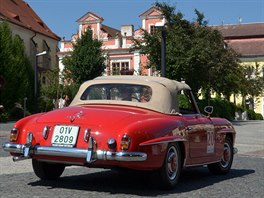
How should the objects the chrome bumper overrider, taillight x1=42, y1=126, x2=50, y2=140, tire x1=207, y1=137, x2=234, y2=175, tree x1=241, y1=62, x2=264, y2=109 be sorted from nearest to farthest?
1. the chrome bumper overrider
2. taillight x1=42, y1=126, x2=50, y2=140
3. tire x1=207, y1=137, x2=234, y2=175
4. tree x1=241, y1=62, x2=264, y2=109

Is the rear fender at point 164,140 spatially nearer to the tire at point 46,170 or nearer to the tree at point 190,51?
the tire at point 46,170

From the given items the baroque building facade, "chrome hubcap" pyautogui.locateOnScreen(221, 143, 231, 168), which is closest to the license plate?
"chrome hubcap" pyautogui.locateOnScreen(221, 143, 231, 168)

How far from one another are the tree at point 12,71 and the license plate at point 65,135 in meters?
32.4

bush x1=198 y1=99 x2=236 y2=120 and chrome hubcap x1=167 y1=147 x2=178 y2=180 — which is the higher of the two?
bush x1=198 y1=99 x2=236 y2=120

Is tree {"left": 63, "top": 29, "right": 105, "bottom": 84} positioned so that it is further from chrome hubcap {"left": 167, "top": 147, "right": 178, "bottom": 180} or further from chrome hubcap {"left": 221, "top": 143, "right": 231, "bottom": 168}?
chrome hubcap {"left": 167, "top": 147, "right": 178, "bottom": 180}

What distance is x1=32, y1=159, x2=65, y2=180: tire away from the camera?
764 cm

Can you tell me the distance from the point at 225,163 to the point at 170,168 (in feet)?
8.17

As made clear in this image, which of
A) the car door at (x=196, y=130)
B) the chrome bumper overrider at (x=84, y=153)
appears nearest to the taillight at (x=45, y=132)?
the chrome bumper overrider at (x=84, y=153)

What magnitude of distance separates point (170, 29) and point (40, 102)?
49.0 ft

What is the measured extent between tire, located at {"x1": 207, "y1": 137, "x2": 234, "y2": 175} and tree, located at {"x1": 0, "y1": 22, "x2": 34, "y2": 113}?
30562 millimetres

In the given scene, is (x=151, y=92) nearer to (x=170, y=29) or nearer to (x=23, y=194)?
(x=23, y=194)

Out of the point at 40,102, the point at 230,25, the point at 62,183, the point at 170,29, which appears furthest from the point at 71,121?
the point at 230,25

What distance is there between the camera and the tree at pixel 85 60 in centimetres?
4853

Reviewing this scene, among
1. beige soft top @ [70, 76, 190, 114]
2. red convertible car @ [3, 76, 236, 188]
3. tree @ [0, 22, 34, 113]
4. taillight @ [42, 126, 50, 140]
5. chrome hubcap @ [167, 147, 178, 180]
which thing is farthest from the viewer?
tree @ [0, 22, 34, 113]
